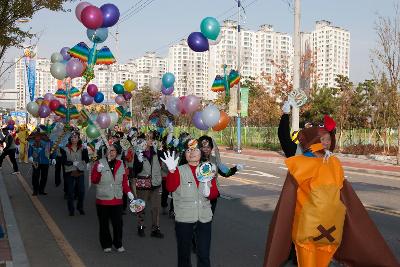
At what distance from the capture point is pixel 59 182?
1547cm

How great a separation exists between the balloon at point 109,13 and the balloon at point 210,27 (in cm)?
204

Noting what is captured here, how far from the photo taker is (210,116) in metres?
8.12

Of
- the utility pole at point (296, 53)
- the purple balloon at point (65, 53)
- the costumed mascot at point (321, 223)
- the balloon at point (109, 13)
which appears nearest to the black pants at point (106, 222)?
the costumed mascot at point (321, 223)

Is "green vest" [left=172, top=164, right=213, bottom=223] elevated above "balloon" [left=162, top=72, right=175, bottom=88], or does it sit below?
below

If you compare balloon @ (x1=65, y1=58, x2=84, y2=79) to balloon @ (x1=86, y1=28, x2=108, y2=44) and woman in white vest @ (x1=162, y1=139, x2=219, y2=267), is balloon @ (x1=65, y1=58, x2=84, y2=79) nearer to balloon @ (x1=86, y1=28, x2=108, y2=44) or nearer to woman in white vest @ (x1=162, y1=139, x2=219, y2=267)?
balloon @ (x1=86, y1=28, x2=108, y2=44)

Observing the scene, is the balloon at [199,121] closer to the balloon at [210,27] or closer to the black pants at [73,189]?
the balloon at [210,27]

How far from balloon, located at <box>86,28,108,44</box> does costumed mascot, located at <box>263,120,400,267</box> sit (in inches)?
278

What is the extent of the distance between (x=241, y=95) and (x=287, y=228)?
29.3m

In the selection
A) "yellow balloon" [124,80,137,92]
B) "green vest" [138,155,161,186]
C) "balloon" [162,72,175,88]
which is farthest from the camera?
"yellow balloon" [124,80,137,92]

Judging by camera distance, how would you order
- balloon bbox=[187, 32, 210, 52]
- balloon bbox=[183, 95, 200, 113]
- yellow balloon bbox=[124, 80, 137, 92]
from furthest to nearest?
1. yellow balloon bbox=[124, 80, 137, 92]
2. balloon bbox=[183, 95, 200, 113]
3. balloon bbox=[187, 32, 210, 52]

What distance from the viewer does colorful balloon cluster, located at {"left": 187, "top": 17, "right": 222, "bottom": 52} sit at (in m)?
8.87

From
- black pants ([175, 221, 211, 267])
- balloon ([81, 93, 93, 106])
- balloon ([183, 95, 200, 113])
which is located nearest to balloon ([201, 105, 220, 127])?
balloon ([183, 95, 200, 113])

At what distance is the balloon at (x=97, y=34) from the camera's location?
10281mm

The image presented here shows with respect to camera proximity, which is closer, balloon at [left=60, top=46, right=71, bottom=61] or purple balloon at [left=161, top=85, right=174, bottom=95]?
purple balloon at [left=161, top=85, right=174, bottom=95]
